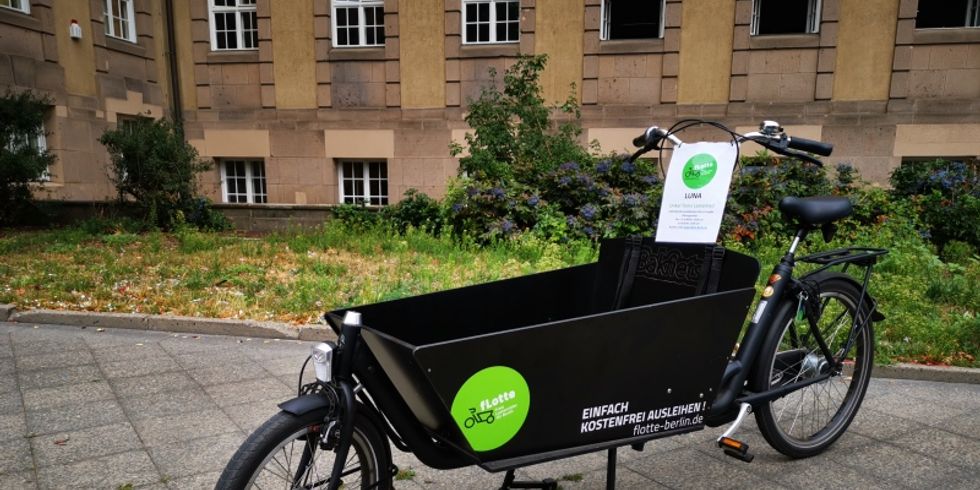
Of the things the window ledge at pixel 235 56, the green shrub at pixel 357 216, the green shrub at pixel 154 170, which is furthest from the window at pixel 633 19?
the green shrub at pixel 154 170

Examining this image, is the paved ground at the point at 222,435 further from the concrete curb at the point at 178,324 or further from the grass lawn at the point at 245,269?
the grass lawn at the point at 245,269

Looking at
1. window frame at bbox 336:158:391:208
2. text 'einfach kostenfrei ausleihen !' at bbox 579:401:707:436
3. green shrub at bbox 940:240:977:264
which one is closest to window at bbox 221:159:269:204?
window frame at bbox 336:158:391:208

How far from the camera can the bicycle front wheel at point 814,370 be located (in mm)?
2967

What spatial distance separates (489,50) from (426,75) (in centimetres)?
147

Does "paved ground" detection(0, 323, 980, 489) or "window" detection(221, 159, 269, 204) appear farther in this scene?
Answer: "window" detection(221, 159, 269, 204)

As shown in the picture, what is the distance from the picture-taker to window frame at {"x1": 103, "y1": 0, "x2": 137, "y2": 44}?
533 inches

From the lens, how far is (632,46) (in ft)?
41.8

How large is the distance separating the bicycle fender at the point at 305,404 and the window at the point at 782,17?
1307 centimetres

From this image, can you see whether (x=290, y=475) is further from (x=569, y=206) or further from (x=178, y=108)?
(x=178, y=108)

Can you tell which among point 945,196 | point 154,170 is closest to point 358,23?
point 154,170

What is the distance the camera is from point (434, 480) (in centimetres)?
300

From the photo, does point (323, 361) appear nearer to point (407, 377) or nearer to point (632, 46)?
point (407, 377)

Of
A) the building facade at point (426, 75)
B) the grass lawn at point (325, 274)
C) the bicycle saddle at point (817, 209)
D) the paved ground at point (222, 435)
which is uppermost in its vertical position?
the building facade at point (426, 75)

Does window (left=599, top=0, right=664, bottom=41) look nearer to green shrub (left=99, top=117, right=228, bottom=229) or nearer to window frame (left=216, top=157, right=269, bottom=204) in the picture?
window frame (left=216, top=157, right=269, bottom=204)
